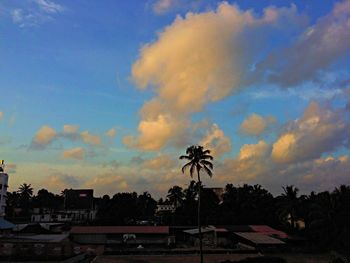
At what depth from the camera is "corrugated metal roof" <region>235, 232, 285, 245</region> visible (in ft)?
241

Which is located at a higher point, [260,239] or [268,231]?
[268,231]

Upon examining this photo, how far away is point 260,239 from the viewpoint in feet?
250

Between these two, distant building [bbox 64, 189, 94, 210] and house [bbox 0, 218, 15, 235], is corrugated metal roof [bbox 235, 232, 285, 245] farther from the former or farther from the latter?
distant building [bbox 64, 189, 94, 210]

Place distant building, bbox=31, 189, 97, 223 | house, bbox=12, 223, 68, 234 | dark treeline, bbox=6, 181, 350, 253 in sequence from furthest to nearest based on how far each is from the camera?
distant building, bbox=31, 189, 97, 223, house, bbox=12, 223, 68, 234, dark treeline, bbox=6, 181, 350, 253

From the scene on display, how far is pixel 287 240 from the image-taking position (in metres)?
80.9

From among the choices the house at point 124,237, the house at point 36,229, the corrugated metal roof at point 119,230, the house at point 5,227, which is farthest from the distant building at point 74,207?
the house at point 124,237

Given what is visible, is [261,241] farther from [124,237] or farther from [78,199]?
[78,199]

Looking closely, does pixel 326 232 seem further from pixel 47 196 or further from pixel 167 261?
pixel 47 196

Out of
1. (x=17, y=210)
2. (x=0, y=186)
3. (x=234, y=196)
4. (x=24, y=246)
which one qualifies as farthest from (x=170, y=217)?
(x=17, y=210)

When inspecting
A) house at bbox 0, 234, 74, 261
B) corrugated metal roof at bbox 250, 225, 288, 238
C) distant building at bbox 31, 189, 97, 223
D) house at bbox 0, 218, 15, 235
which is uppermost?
distant building at bbox 31, 189, 97, 223

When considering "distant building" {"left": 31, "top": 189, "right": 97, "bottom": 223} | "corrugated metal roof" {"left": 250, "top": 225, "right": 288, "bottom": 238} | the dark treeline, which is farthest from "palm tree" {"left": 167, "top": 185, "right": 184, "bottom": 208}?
"corrugated metal roof" {"left": 250, "top": 225, "right": 288, "bottom": 238}


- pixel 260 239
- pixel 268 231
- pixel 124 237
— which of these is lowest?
pixel 260 239

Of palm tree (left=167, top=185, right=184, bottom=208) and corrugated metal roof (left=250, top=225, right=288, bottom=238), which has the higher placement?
palm tree (left=167, top=185, right=184, bottom=208)

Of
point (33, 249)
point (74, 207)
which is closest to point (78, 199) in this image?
point (74, 207)
